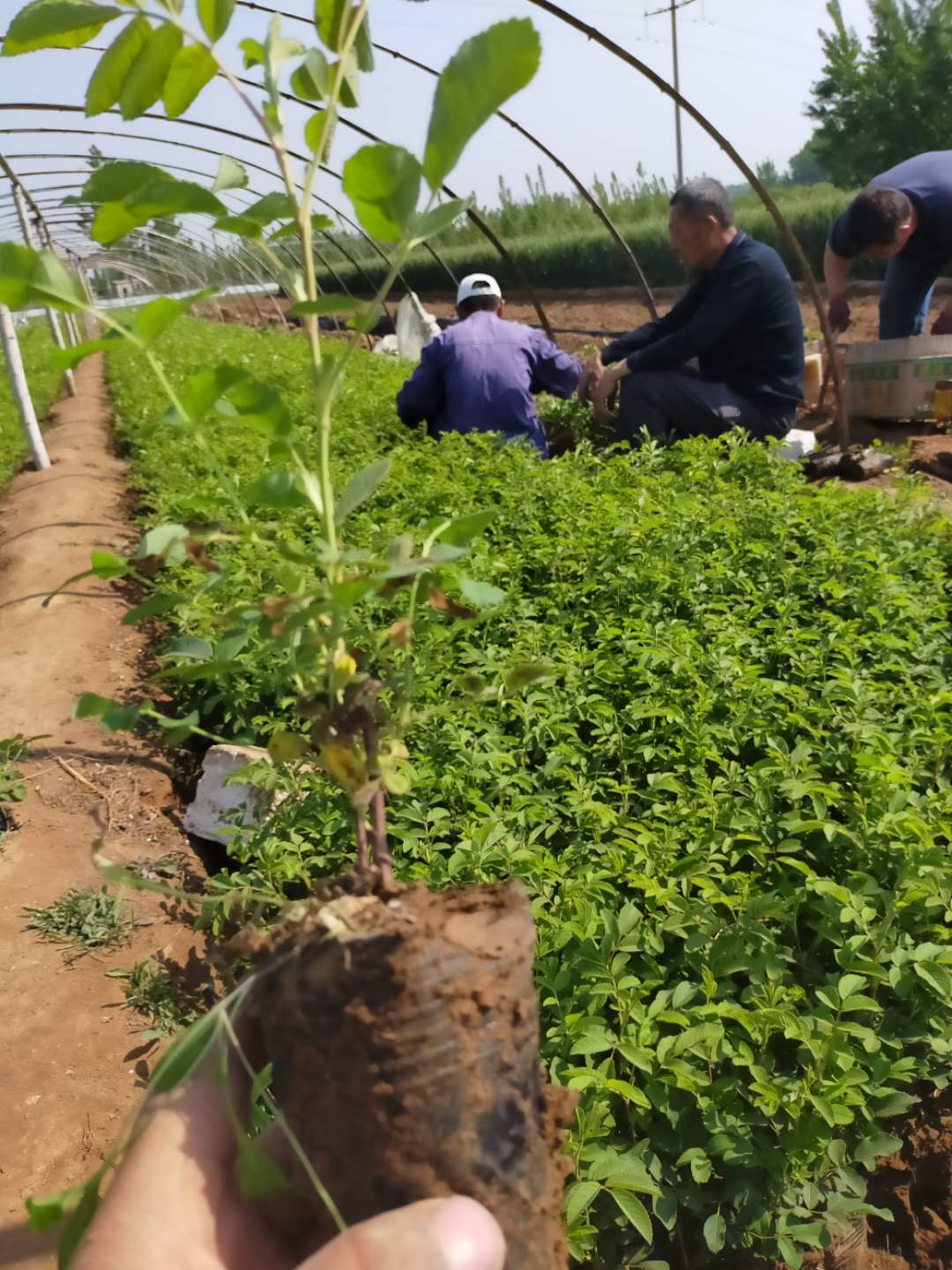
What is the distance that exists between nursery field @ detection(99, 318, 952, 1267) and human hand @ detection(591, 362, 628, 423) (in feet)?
6.55

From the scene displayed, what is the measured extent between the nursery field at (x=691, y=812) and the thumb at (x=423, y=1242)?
1.39 feet

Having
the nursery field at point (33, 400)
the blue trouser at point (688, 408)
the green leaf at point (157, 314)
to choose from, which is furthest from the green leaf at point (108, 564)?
the blue trouser at point (688, 408)

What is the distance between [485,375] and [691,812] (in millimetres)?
4375

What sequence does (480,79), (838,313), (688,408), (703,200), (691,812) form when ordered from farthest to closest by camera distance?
(838,313), (688,408), (703,200), (691,812), (480,79)

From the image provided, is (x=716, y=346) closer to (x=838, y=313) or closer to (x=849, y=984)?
(x=838, y=313)

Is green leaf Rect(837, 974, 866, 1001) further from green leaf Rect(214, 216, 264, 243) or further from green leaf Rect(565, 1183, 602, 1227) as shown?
green leaf Rect(214, 216, 264, 243)

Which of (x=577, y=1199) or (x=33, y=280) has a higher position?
(x=33, y=280)

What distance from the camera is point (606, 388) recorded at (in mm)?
6176

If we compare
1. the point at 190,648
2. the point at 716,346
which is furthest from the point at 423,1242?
the point at 716,346

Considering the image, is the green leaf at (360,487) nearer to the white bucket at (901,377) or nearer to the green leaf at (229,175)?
the green leaf at (229,175)

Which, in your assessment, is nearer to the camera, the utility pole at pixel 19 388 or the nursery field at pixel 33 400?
the utility pole at pixel 19 388

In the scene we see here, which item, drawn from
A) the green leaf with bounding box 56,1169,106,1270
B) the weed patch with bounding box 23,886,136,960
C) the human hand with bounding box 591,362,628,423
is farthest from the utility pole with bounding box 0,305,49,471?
the green leaf with bounding box 56,1169,106,1270

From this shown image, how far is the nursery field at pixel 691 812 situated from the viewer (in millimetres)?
1606

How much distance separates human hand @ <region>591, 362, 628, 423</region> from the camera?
6020mm
